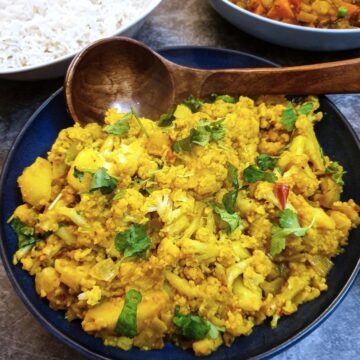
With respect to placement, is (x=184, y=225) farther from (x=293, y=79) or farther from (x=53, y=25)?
(x=53, y=25)

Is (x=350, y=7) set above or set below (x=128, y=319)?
above

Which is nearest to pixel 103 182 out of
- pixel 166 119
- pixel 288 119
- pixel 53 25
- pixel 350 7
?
pixel 166 119

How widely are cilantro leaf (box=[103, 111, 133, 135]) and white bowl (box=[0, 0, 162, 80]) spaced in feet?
1.13

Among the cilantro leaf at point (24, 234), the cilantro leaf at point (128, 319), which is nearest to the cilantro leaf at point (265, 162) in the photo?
the cilantro leaf at point (128, 319)

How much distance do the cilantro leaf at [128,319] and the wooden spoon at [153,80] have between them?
2.02 ft

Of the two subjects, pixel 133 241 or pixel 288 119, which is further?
pixel 288 119

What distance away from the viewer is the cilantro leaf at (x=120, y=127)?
1315 mm

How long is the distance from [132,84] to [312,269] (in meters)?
0.79

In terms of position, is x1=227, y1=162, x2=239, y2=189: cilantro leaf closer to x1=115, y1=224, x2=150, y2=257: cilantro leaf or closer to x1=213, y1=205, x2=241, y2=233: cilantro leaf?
x1=213, y1=205, x2=241, y2=233: cilantro leaf

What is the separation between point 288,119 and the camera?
1.33 metres

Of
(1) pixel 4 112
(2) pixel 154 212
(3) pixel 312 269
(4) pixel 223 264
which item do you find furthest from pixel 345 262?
(1) pixel 4 112

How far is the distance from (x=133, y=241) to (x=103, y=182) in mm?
176

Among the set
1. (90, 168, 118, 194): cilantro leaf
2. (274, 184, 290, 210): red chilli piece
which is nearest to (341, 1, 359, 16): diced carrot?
(274, 184, 290, 210): red chilli piece

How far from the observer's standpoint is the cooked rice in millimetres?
1656
